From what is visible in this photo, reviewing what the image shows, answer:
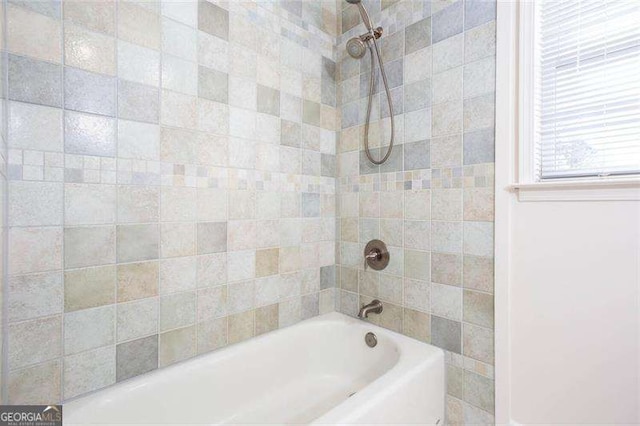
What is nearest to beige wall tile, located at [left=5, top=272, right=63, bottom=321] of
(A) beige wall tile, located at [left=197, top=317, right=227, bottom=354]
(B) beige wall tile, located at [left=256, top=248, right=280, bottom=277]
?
(A) beige wall tile, located at [left=197, top=317, right=227, bottom=354]

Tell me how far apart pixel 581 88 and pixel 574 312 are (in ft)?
2.56

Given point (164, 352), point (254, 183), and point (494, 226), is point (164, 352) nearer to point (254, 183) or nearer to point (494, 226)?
point (254, 183)

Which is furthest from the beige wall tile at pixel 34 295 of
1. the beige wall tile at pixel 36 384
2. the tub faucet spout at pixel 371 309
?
the tub faucet spout at pixel 371 309

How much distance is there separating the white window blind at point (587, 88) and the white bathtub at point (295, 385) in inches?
37.4

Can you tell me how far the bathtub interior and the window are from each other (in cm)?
106

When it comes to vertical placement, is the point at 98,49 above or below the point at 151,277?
above

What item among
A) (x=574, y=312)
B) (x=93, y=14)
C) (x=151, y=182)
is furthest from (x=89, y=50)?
(x=574, y=312)

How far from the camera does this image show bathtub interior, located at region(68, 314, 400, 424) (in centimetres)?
108

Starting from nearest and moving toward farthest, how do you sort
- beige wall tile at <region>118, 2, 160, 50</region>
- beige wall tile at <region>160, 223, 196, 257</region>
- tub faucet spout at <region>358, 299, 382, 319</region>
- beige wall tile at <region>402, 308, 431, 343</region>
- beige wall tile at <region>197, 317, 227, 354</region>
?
1. beige wall tile at <region>118, 2, 160, 50</region>
2. beige wall tile at <region>160, 223, 196, 257</region>
3. beige wall tile at <region>197, 317, 227, 354</region>
4. beige wall tile at <region>402, 308, 431, 343</region>
5. tub faucet spout at <region>358, 299, 382, 319</region>

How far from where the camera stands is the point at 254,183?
1442 mm

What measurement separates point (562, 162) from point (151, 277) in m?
1.58

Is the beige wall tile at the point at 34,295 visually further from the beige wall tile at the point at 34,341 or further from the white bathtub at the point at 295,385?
the white bathtub at the point at 295,385

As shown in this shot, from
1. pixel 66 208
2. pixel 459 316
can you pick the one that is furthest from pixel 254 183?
pixel 459 316

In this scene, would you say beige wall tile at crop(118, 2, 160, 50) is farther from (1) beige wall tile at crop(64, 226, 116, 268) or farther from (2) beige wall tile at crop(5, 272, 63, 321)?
(2) beige wall tile at crop(5, 272, 63, 321)
